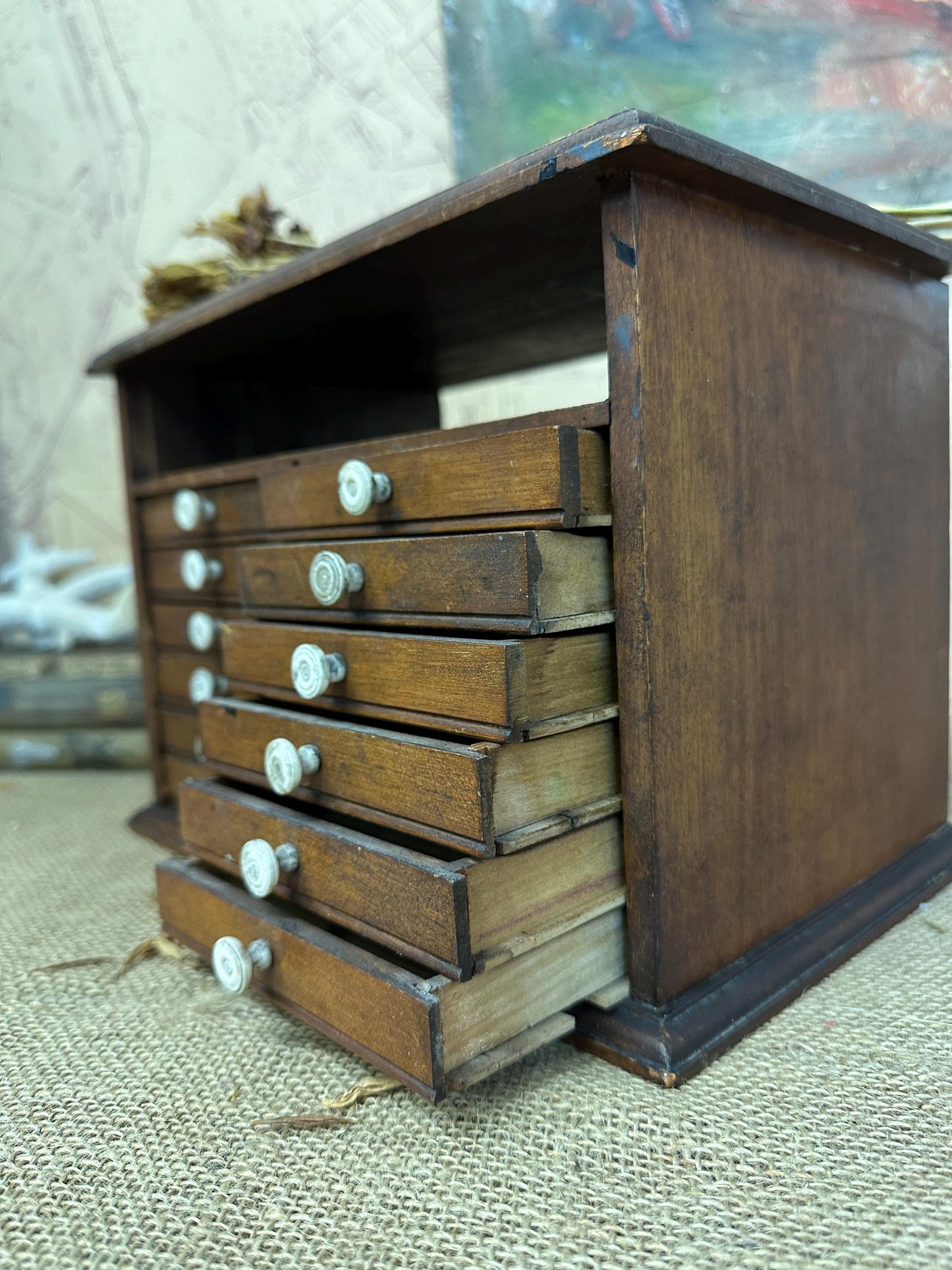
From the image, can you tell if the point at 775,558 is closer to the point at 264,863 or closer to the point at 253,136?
the point at 264,863

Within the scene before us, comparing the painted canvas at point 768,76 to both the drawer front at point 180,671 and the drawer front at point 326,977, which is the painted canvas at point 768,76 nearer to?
the drawer front at point 180,671

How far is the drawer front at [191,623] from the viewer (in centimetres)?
115

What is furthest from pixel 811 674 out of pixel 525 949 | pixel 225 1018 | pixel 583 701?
pixel 225 1018

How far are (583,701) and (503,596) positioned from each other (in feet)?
0.33

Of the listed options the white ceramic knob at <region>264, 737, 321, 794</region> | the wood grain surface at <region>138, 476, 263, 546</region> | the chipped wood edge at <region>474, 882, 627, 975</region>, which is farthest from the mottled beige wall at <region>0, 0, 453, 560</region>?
the chipped wood edge at <region>474, 882, 627, 975</region>

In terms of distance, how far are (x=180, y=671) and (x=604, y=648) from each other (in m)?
0.76

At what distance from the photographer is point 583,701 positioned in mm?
685

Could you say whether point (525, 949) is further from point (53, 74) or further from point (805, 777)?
point (53, 74)

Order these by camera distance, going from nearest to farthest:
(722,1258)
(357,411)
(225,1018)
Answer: (722,1258), (225,1018), (357,411)

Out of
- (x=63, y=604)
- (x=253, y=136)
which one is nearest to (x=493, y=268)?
(x=63, y=604)

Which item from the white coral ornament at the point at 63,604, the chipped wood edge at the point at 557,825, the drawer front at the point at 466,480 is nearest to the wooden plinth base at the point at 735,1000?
→ the chipped wood edge at the point at 557,825

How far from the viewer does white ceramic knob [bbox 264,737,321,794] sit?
2.45ft

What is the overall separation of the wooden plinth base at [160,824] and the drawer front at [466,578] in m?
0.57

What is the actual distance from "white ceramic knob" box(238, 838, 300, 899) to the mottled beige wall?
144 cm
